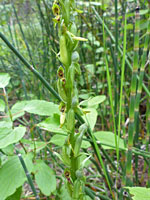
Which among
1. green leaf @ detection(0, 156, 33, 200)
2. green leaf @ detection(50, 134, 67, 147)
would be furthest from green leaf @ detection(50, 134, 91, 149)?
green leaf @ detection(0, 156, 33, 200)

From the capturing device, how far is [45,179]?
2.04 feet

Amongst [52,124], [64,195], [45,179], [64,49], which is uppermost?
[64,49]

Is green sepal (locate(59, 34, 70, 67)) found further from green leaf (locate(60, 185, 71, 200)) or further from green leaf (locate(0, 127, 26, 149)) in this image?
green leaf (locate(60, 185, 71, 200))

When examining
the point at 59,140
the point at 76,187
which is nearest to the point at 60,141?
the point at 59,140

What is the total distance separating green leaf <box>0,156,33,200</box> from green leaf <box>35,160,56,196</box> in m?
0.05

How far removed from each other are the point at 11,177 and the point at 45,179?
109mm

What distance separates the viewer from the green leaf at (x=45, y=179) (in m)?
0.60

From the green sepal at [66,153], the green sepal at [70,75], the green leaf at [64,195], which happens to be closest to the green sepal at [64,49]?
the green sepal at [70,75]

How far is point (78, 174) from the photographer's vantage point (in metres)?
0.44

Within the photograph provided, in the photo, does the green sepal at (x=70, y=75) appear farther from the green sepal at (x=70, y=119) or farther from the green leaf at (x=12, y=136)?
the green leaf at (x=12, y=136)

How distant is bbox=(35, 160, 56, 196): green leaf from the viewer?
60 centimetres

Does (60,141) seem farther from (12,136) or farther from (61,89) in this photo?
(61,89)

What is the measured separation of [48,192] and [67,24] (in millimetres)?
470

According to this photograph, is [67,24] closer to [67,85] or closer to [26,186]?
[67,85]
